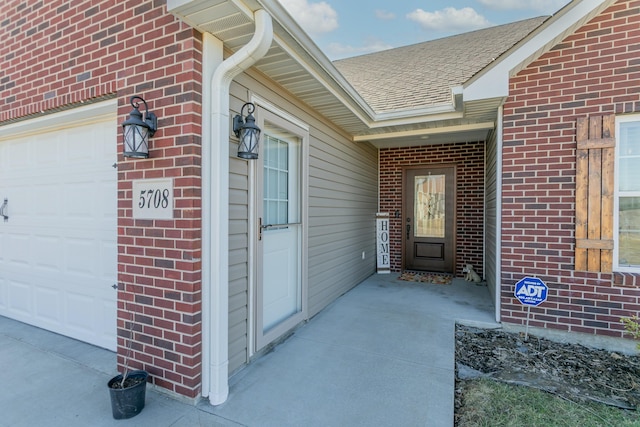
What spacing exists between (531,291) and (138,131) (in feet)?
13.0

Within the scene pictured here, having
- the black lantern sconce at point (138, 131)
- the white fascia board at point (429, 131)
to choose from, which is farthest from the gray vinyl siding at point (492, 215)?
the black lantern sconce at point (138, 131)

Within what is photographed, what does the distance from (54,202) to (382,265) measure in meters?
5.33

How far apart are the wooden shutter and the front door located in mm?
2908

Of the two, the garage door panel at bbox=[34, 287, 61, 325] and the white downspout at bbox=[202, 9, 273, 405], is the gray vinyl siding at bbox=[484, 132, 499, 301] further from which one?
the garage door panel at bbox=[34, 287, 61, 325]

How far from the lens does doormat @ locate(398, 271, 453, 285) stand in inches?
224

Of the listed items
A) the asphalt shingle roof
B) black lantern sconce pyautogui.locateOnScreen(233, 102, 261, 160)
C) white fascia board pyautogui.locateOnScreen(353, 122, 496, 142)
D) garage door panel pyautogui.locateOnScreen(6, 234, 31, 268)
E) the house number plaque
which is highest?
the asphalt shingle roof

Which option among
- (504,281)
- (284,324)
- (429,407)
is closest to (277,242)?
(284,324)

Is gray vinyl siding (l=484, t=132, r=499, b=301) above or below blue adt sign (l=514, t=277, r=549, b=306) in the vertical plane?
above

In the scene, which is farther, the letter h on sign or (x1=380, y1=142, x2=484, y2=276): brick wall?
the letter h on sign

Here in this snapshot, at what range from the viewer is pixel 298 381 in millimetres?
2455

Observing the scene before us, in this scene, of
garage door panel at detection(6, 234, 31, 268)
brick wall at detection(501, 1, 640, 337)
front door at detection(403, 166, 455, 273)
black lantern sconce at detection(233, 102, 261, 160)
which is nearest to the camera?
black lantern sconce at detection(233, 102, 261, 160)

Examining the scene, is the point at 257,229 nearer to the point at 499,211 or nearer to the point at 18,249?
the point at 499,211

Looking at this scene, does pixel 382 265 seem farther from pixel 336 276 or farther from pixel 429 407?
pixel 429 407

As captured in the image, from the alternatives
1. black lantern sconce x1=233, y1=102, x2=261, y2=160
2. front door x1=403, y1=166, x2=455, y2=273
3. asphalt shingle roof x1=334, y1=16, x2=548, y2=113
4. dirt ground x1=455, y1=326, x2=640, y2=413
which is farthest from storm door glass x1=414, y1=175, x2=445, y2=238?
black lantern sconce x1=233, y1=102, x2=261, y2=160
